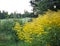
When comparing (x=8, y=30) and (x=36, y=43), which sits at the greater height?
(x=36, y=43)

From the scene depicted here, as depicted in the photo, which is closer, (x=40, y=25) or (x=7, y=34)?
(x=40, y=25)

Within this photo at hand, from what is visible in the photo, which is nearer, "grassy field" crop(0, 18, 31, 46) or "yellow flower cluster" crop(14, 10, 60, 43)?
"yellow flower cluster" crop(14, 10, 60, 43)

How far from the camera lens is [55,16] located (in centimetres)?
1160

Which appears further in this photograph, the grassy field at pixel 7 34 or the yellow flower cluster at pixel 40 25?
the grassy field at pixel 7 34

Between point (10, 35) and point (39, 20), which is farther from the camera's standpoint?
point (10, 35)

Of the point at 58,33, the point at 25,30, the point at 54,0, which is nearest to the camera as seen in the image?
the point at 58,33

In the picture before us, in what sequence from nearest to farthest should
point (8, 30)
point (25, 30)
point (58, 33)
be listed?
point (58, 33), point (25, 30), point (8, 30)

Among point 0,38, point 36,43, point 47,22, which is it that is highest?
point 47,22

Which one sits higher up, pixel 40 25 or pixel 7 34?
pixel 40 25

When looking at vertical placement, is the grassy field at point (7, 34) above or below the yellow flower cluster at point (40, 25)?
below

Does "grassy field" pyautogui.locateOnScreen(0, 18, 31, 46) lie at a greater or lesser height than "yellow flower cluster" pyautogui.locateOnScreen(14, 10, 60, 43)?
lesser

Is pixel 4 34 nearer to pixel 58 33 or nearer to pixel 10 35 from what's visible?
pixel 10 35

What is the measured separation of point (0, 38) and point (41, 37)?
22.9ft

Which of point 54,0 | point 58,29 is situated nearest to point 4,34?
point 54,0
